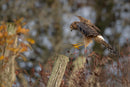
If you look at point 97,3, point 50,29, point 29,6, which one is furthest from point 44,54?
point 97,3

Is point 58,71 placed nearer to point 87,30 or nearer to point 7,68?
point 87,30

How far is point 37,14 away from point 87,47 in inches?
425

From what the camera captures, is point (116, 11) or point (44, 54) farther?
point (116, 11)

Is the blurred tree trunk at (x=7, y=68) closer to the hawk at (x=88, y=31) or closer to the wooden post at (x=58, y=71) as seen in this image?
the wooden post at (x=58, y=71)

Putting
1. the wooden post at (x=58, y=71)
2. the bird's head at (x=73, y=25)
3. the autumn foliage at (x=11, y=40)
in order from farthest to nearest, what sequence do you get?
the bird's head at (x=73, y=25), the autumn foliage at (x=11, y=40), the wooden post at (x=58, y=71)

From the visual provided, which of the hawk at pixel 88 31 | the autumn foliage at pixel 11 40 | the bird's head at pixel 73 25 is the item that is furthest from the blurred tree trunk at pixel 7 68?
the hawk at pixel 88 31

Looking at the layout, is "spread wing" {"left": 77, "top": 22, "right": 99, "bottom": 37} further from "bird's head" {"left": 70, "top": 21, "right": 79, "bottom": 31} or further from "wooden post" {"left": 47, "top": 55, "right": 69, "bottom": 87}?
"wooden post" {"left": 47, "top": 55, "right": 69, "bottom": 87}

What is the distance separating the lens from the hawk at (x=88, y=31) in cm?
386

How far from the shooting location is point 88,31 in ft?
12.6

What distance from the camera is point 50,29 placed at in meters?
15.8

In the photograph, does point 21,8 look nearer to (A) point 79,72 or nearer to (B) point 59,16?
(B) point 59,16

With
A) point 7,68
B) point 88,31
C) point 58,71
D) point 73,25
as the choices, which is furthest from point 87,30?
point 7,68

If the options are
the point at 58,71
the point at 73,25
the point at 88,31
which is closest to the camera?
the point at 58,71

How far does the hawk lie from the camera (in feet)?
12.7
